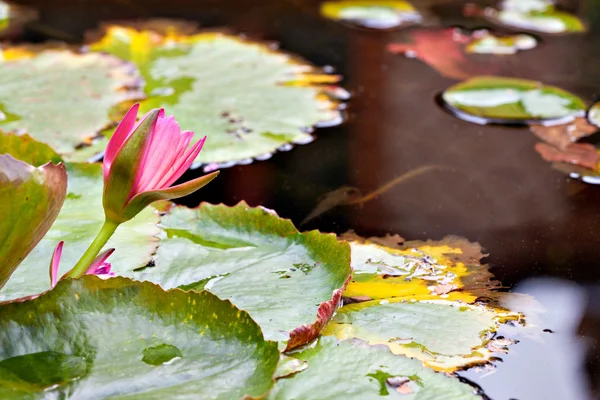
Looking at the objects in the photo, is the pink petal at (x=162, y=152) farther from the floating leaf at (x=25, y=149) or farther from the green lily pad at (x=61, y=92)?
the green lily pad at (x=61, y=92)

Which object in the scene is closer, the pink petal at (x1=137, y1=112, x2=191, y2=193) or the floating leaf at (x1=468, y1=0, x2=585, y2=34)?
the pink petal at (x1=137, y1=112, x2=191, y2=193)

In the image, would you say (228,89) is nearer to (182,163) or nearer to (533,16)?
(182,163)

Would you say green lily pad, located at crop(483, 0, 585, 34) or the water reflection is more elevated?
green lily pad, located at crop(483, 0, 585, 34)

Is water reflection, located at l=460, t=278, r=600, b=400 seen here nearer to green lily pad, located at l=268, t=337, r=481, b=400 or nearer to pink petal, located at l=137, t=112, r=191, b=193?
green lily pad, located at l=268, t=337, r=481, b=400

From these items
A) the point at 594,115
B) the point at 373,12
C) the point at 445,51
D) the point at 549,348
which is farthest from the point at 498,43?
the point at 549,348

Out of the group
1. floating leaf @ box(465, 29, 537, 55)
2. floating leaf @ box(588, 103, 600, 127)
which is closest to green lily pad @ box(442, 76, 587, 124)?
floating leaf @ box(588, 103, 600, 127)

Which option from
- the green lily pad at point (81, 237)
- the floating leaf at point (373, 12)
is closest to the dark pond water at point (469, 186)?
the floating leaf at point (373, 12)
